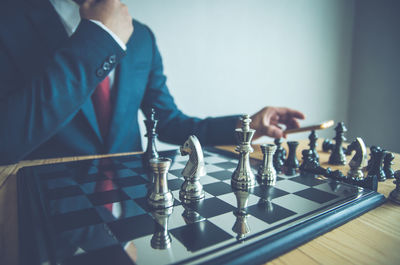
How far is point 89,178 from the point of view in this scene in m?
0.91

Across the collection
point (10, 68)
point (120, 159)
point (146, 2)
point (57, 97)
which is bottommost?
point (120, 159)

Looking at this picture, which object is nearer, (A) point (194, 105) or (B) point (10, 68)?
(B) point (10, 68)

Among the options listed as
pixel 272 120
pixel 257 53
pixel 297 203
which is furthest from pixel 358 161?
pixel 257 53

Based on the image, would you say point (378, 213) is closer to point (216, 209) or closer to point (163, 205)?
point (216, 209)

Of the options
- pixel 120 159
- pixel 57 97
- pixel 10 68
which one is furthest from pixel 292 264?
pixel 10 68

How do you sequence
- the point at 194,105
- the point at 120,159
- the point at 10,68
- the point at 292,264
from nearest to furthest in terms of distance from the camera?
the point at 292,264
the point at 120,159
the point at 10,68
the point at 194,105

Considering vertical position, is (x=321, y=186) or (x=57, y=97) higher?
(x=57, y=97)

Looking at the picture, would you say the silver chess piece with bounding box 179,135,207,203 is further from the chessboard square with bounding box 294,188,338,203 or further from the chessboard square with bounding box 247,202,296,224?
the chessboard square with bounding box 294,188,338,203

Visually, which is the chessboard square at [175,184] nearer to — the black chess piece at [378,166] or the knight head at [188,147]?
the knight head at [188,147]

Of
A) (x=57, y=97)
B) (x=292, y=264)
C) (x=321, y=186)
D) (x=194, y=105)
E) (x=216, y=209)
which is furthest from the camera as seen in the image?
(x=194, y=105)

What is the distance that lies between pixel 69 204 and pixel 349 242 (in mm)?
646

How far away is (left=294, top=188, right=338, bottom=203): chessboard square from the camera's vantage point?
2.36 feet

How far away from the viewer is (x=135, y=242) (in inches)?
19.5

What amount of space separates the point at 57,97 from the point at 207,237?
0.89 meters
